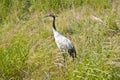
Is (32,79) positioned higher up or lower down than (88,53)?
lower down

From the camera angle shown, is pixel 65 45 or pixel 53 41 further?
pixel 53 41

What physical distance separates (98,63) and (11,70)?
3.21 feet

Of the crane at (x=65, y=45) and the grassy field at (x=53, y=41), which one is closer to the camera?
the grassy field at (x=53, y=41)

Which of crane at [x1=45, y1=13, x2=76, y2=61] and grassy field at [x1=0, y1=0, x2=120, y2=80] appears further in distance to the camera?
crane at [x1=45, y1=13, x2=76, y2=61]

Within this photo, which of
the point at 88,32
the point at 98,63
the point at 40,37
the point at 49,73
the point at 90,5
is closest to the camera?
the point at 98,63

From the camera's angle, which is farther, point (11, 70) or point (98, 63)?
point (11, 70)

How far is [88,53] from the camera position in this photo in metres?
4.23

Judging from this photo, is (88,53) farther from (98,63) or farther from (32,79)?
(32,79)

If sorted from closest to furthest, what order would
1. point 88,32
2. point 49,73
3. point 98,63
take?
point 98,63 < point 49,73 < point 88,32

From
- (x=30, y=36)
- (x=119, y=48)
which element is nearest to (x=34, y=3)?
(x=30, y=36)

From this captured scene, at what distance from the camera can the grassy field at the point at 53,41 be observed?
4141mm

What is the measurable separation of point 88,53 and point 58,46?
968 millimetres

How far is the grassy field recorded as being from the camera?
4.14 meters

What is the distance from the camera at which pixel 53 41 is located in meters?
5.69
